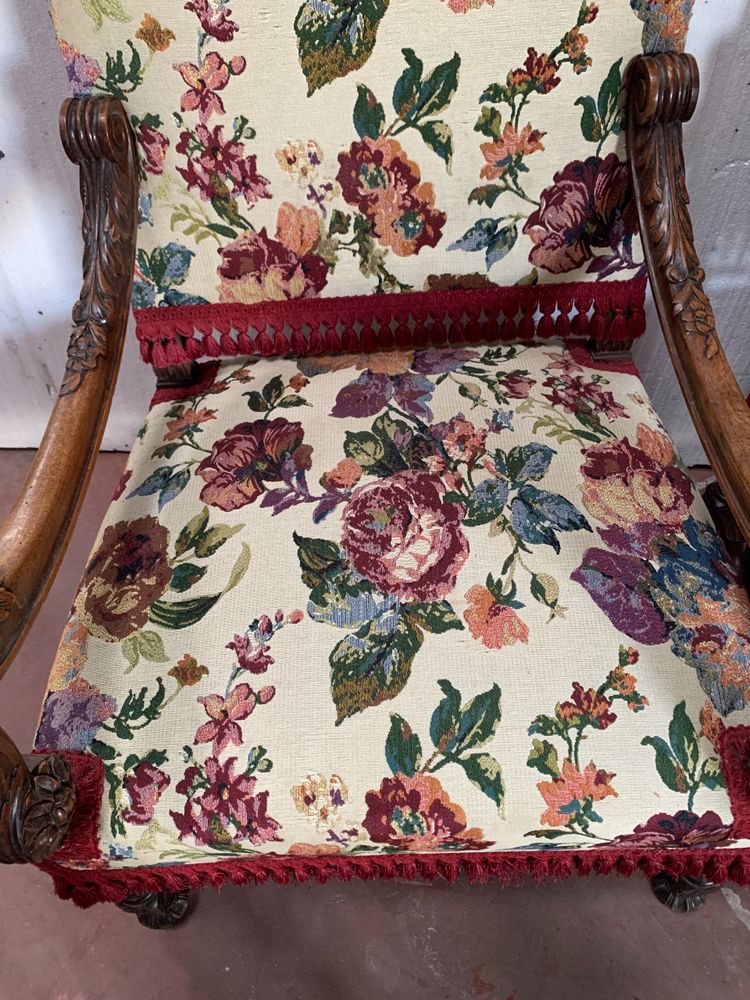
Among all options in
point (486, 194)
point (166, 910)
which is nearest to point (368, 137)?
point (486, 194)

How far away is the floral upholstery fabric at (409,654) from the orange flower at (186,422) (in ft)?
0.19

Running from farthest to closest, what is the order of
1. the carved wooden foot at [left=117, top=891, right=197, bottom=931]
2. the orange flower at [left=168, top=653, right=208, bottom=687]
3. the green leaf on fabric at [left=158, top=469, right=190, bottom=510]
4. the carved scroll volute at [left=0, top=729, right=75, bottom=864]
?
the carved wooden foot at [left=117, top=891, right=197, bottom=931] → the green leaf on fabric at [left=158, top=469, right=190, bottom=510] → the orange flower at [left=168, top=653, right=208, bottom=687] → the carved scroll volute at [left=0, top=729, right=75, bottom=864]

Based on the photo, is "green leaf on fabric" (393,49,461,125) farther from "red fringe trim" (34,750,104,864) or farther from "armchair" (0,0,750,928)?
"red fringe trim" (34,750,104,864)

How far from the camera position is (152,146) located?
0.69m

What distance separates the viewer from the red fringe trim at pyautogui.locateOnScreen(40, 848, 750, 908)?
60 centimetres

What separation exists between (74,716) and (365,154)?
21.0 inches

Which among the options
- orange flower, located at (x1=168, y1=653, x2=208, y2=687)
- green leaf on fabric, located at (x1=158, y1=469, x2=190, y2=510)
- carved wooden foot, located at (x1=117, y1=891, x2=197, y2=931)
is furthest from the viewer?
carved wooden foot, located at (x1=117, y1=891, x2=197, y2=931)

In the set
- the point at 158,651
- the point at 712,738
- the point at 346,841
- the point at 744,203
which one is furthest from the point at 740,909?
the point at 744,203

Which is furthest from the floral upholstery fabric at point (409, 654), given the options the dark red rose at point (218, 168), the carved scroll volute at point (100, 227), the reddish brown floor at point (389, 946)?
the reddish brown floor at point (389, 946)

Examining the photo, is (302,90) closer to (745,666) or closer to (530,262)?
(530,262)

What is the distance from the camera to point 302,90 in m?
0.66

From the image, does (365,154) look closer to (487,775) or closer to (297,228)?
(297,228)

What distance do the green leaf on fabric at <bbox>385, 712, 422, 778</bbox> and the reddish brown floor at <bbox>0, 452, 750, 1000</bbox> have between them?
44 centimetres

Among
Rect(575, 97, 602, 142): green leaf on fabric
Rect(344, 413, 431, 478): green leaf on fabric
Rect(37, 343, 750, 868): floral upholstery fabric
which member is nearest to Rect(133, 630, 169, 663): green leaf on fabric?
Rect(37, 343, 750, 868): floral upholstery fabric
